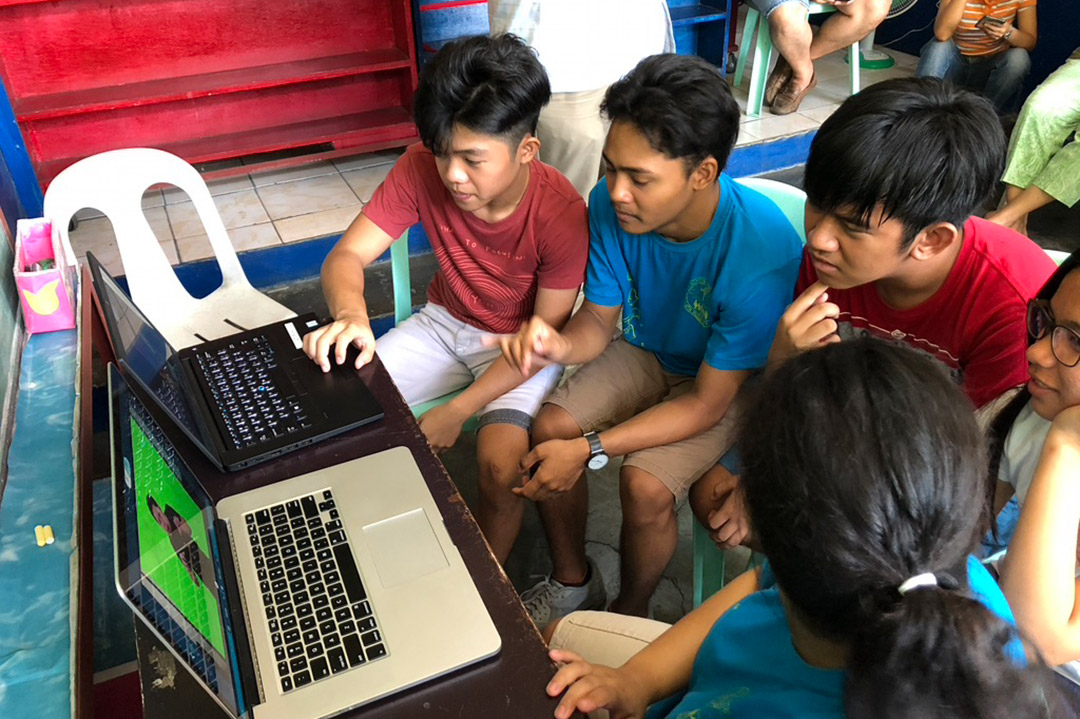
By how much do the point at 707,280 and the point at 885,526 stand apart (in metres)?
0.92

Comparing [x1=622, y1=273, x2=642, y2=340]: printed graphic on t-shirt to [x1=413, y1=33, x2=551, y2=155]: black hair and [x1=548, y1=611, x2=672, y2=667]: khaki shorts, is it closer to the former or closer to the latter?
[x1=413, y1=33, x2=551, y2=155]: black hair

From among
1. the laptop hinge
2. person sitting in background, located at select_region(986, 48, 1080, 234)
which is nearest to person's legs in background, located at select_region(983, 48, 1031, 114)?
person sitting in background, located at select_region(986, 48, 1080, 234)

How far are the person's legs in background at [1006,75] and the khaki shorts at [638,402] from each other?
2677 mm

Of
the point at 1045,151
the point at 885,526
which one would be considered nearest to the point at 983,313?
the point at 885,526

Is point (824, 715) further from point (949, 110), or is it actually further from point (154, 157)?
point (154, 157)

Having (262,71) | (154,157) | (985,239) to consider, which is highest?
(985,239)

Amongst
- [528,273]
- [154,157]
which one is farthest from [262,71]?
[528,273]

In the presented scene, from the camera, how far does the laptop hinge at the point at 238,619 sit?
744 mm

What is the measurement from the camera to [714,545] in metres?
1.46

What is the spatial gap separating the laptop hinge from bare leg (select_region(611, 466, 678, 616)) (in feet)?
2.50

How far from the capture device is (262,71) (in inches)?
133

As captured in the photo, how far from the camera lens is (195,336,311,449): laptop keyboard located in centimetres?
106

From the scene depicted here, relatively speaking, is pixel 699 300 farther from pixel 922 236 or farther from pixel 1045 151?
pixel 1045 151

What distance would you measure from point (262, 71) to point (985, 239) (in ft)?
9.99
